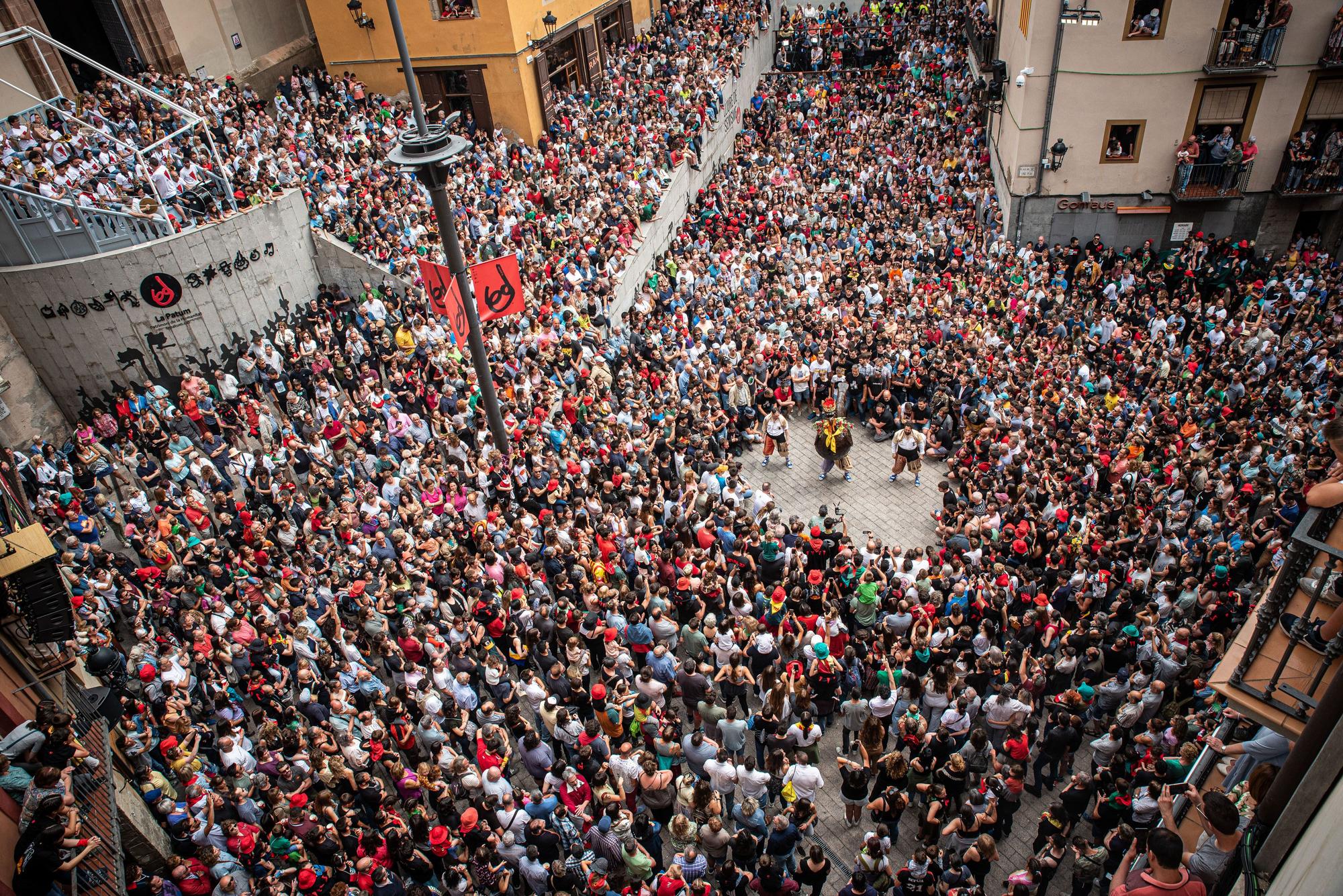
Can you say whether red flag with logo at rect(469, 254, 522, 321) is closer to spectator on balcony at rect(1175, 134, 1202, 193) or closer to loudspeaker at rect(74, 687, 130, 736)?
loudspeaker at rect(74, 687, 130, 736)

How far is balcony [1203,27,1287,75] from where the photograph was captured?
61.0ft

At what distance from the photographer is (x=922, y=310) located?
19.2m

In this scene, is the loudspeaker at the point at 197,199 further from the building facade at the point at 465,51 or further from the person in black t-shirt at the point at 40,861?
the person in black t-shirt at the point at 40,861

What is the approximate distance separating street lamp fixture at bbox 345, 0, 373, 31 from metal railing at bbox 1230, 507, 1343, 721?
26.1 meters

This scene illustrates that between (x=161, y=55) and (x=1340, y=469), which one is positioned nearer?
(x=1340, y=469)

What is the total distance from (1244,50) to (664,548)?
720 inches

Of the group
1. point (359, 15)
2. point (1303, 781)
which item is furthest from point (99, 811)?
point (359, 15)

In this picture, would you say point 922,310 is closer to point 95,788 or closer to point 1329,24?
point 1329,24

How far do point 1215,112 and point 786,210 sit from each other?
36.0ft

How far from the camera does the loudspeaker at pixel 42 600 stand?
809 centimetres

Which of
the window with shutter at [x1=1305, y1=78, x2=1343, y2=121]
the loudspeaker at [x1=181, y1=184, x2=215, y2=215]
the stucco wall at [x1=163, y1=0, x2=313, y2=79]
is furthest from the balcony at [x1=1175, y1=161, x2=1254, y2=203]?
the stucco wall at [x1=163, y1=0, x2=313, y2=79]

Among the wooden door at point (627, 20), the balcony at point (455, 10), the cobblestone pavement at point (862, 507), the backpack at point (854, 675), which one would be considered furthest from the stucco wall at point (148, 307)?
the wooden door at point (627, 20)

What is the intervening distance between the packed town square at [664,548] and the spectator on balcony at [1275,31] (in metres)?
4.22

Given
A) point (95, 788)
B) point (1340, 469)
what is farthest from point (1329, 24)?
point (95, 788)
